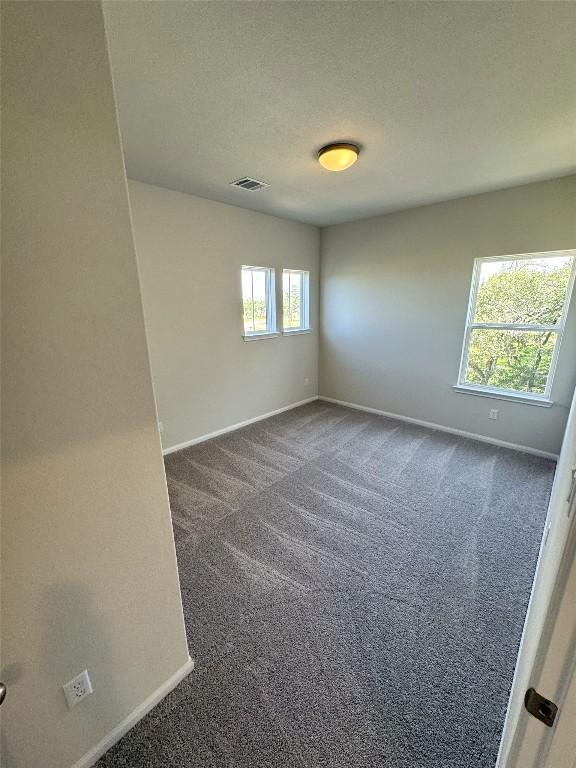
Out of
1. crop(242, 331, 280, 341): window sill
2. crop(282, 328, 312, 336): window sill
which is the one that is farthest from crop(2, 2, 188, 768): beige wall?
crop(282, 328, 312, 336): window sill

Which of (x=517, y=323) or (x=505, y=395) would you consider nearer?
(x=517, y=323)

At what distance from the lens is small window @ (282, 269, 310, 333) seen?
4.19 m

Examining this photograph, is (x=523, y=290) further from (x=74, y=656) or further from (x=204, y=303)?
(x=74, y=656)

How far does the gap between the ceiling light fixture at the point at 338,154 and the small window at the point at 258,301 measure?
5.74ft

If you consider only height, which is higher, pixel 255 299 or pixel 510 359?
pixel 255 299

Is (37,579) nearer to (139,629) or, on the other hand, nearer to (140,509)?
(140,509)

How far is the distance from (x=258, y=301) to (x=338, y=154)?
6.82 feet

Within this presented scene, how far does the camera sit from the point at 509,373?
3.23 meters

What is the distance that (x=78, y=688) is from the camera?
0.97m

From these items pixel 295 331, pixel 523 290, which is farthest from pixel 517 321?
pixel 295 331

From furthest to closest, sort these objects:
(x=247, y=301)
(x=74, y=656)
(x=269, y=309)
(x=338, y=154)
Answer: (x=269, y=309)
(x=247, y=301)
(x=338, y=154)
(x=74, y=656)

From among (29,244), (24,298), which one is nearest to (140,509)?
(24,298)

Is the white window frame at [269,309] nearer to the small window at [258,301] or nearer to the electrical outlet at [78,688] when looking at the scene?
the small window at [258,301]

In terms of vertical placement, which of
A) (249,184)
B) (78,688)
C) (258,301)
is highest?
(249,184)
